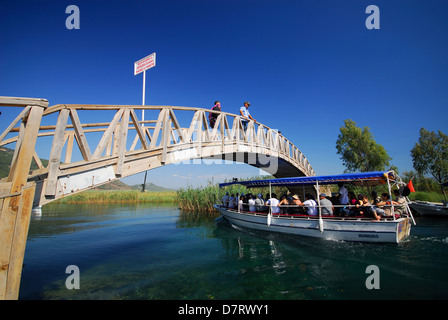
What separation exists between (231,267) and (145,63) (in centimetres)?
1080

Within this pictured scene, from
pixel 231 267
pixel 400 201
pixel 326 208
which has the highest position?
pixel 400 201

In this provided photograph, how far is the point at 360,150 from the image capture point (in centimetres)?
2769

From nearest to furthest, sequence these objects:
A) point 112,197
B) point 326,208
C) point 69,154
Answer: point 69,154
point 326,208
point 112,197

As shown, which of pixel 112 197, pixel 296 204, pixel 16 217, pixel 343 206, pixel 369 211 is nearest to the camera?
pixel 16 217

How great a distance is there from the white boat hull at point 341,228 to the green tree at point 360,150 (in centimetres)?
1909

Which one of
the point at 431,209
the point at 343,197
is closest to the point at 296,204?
the point at 343,197

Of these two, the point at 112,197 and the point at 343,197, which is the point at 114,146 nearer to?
the point at 343,197

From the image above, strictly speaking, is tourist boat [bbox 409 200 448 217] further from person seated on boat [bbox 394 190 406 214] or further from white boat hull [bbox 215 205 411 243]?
white boat hull [bbox 215 205 411 243]

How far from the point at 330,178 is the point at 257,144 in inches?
174

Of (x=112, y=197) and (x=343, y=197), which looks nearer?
(x=343, y=197)

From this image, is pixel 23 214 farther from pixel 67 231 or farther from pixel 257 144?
pixel 67 231

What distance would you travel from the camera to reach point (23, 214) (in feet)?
11.9

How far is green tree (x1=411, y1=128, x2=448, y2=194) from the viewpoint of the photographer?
966 inches
